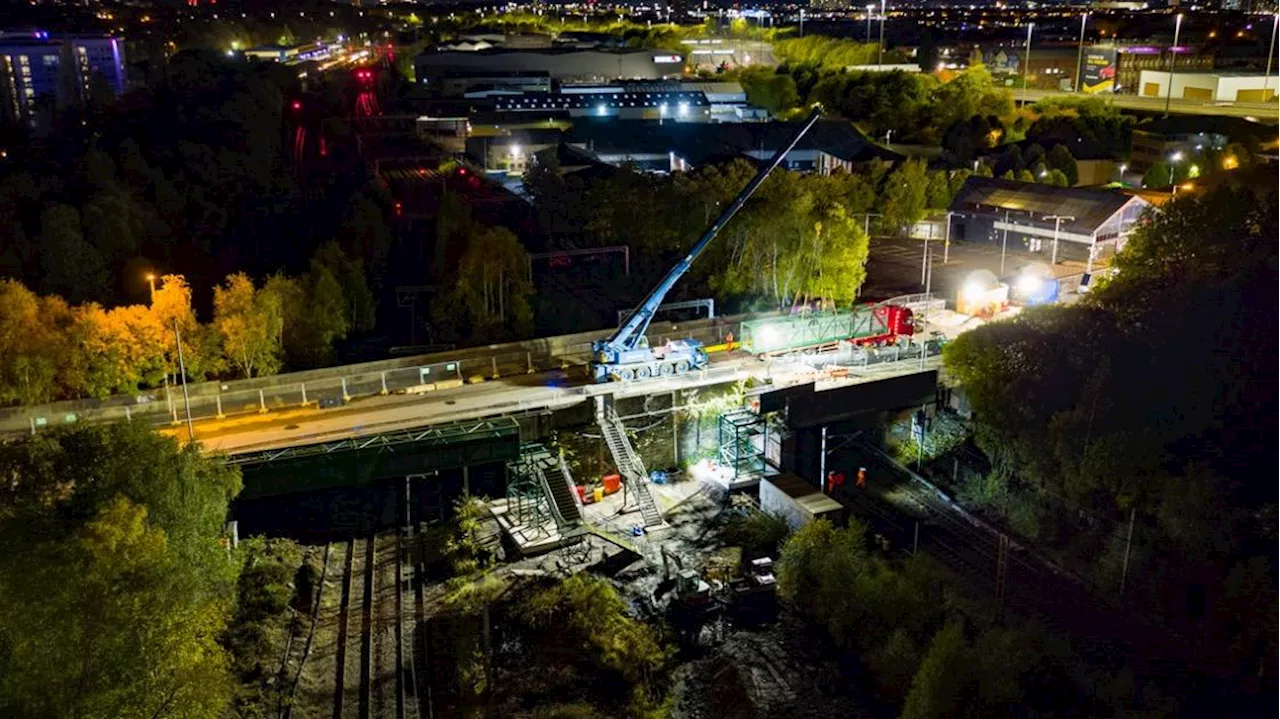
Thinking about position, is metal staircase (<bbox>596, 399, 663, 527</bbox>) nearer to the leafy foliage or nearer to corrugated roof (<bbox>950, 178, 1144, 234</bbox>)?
the leafy foliage

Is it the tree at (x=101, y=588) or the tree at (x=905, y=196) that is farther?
the tree at (x=905, y=196)

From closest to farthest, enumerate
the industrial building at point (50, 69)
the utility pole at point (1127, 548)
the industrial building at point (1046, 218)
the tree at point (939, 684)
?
the tree at point (939, 684) → the utility pole at point (1127, 548) → the industrial building at point (1046, 218) → the industrial building at point (50, 69)

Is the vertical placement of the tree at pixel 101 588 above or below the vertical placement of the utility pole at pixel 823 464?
above

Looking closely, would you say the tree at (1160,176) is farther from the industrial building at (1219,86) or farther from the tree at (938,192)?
the industrial building at (1219,86)

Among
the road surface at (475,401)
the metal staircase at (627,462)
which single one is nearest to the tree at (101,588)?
the road surface at (475,401)

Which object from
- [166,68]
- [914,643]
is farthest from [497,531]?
[166,68]

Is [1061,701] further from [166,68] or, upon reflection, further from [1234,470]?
[166,68]

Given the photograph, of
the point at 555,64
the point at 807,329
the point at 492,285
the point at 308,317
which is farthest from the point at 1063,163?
the point at 555,64
